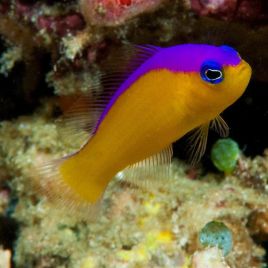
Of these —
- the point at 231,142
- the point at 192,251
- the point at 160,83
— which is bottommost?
the point at 192,251

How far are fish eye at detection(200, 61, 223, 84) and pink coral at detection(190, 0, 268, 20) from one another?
3.24ft

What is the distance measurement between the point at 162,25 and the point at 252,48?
1.95ft

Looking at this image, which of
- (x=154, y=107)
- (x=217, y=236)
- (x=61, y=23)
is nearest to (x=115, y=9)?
(x=61, y=23)

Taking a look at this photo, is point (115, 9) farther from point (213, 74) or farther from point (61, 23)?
point (213, 74)

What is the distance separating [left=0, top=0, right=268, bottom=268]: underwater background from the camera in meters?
2.48

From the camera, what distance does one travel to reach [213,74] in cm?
152

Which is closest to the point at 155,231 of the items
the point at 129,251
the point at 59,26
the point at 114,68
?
the point at 129,251

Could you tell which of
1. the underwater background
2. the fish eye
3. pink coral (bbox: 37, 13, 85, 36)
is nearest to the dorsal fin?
the underwater background

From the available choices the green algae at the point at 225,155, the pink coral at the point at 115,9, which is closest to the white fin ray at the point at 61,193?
the pink coral at the point at 115,9

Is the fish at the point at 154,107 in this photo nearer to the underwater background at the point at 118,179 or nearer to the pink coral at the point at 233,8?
the underwater background at the point at 118,179

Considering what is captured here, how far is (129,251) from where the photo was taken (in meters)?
2.62

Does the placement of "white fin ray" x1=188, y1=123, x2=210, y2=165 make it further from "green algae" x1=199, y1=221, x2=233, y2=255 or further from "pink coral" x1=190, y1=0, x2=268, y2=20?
"pink coral" x1=190, y1=0, x2=268, y2=20

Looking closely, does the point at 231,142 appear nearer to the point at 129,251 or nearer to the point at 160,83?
the point at 129,251

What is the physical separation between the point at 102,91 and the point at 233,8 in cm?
104
